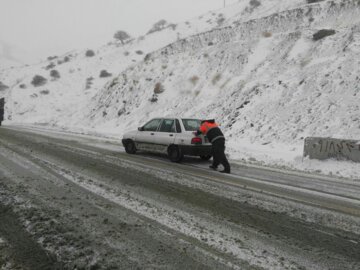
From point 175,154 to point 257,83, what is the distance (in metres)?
13.7

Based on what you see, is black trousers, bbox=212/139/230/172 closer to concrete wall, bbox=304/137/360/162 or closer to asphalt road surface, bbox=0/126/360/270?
asphalt road surface, bbox=0/126/360/270

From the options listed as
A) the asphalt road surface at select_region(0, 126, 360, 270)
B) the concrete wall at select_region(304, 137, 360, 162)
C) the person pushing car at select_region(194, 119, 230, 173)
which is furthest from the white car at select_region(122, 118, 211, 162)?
the concrete wall at select_region(304, 137, 360, 162)

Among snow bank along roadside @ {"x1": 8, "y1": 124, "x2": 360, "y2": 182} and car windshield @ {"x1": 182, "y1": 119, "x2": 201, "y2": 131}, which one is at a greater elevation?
car windshield @ {"x1": 182, "y1": 119, "x2": 201, "y2": 131}

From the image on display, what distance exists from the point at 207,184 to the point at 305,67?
17138mm

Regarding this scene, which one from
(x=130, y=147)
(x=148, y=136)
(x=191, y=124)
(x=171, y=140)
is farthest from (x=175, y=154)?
(x=130, y=147)

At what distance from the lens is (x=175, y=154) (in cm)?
1095

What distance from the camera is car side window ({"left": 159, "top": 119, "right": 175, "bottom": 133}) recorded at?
11.5 m

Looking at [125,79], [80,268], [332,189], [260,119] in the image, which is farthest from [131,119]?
[80,268]

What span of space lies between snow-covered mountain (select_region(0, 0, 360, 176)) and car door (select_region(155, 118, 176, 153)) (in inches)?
170

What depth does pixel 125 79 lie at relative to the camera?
37906mm

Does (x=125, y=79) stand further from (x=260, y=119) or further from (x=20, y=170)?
(x=20, y=170)

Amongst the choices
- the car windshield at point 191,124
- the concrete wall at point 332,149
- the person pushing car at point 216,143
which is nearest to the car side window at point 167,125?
the car windshield at point 191,124

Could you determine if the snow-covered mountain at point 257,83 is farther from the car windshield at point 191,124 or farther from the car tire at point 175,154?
the car tire at point 175,154

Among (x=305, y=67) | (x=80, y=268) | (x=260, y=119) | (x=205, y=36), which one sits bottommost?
(x=80, y=268)
